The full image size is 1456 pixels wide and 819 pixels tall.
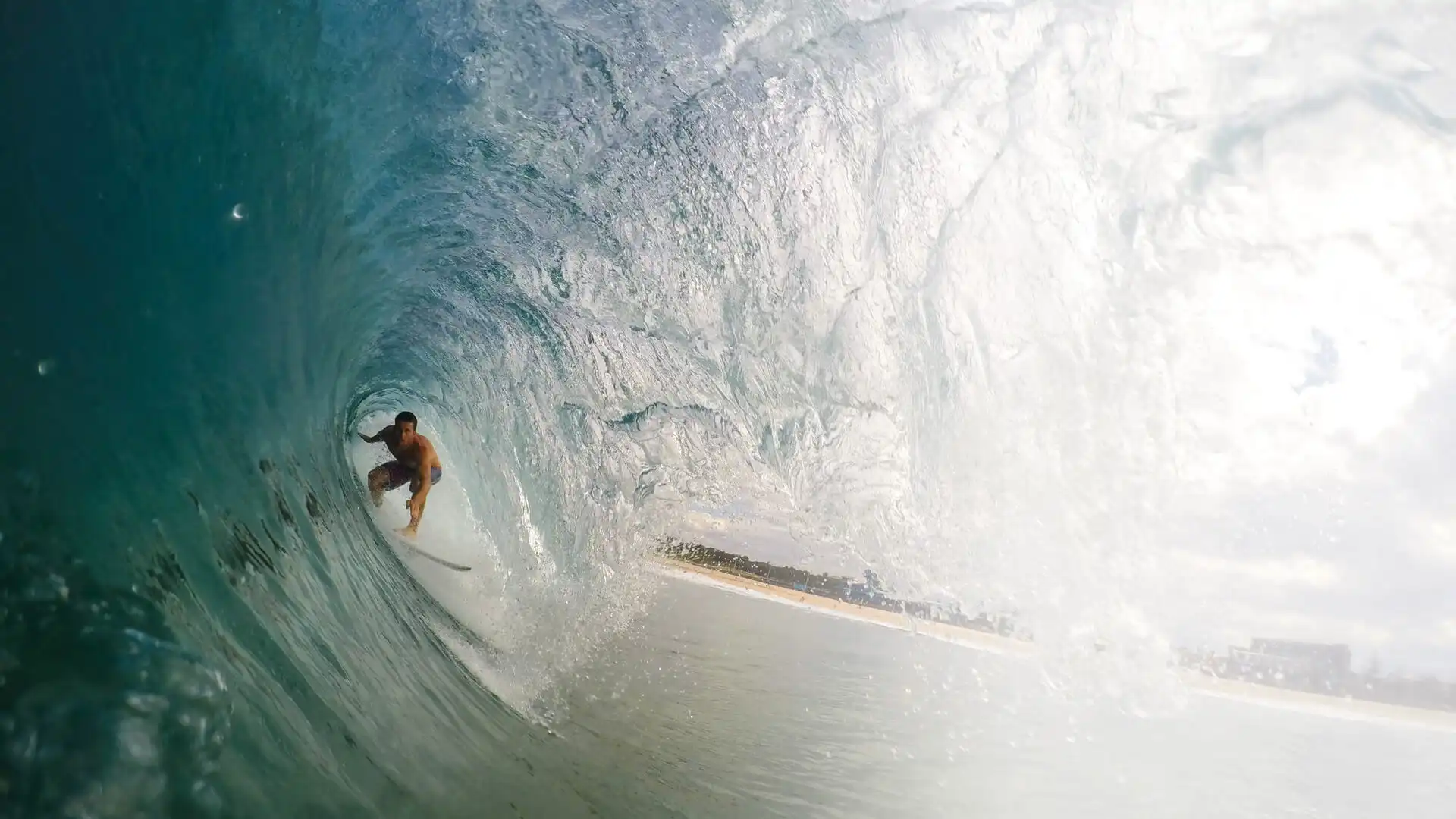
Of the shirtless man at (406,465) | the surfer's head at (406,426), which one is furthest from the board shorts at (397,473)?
the surfer's head at (406,426)

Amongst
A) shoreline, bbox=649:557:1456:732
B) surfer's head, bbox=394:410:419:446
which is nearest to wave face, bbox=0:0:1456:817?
surfer's head, bbox=394:410:419:446

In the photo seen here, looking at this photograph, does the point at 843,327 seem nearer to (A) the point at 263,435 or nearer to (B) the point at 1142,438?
(B) the point at 1142,438

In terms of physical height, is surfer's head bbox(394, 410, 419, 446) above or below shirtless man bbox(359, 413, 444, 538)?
above

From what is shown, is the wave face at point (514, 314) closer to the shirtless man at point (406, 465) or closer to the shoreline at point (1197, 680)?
the shirtless man at point (406, 465)

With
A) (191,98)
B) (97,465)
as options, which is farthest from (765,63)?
(97,465)

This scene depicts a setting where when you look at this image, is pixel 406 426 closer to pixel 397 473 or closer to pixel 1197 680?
pixel 397 473

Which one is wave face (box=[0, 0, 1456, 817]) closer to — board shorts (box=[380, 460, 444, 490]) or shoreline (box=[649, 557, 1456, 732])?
board shorts (box=[380, 460, 444, 490])

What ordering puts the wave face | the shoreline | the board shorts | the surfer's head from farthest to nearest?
the shoreline → the board shorts → the surfer's head → the wave face
